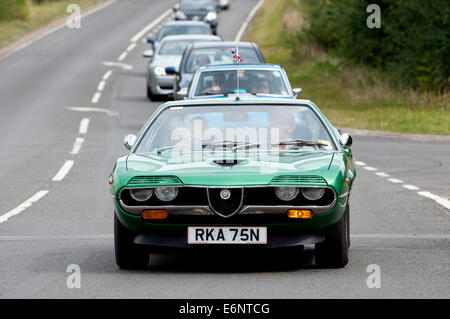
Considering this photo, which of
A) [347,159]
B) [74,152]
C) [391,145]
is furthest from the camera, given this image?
[391,145]

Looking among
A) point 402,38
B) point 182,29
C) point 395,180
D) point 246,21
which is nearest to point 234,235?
point 395,180

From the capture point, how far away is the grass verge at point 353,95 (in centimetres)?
2661

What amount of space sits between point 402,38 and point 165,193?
23168 mm

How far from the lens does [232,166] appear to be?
8.83m

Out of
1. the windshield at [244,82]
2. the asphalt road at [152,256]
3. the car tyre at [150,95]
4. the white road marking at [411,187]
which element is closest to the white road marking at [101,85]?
the car tyre at [150,95]

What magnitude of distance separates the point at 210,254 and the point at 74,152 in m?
11.3

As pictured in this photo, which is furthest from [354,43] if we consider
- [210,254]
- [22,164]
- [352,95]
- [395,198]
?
[210,254]

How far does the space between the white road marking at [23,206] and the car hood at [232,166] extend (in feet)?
13.3

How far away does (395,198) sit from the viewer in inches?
565

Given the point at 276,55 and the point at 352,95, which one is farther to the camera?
the point at 276,55

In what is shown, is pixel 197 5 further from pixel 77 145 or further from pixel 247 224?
pixel 247 224

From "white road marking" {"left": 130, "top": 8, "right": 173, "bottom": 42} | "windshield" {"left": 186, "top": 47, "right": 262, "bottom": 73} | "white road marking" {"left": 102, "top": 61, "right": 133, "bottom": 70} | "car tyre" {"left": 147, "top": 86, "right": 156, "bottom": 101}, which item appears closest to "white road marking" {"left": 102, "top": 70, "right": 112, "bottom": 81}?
"white road marking" {"left": 102, "top": 61, "right": 133, "bottom": 70}

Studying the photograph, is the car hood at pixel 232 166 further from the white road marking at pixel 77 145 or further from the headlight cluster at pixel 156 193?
the white road marking at pixel 77 145

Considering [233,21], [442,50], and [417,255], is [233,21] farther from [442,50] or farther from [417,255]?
[417,255]
